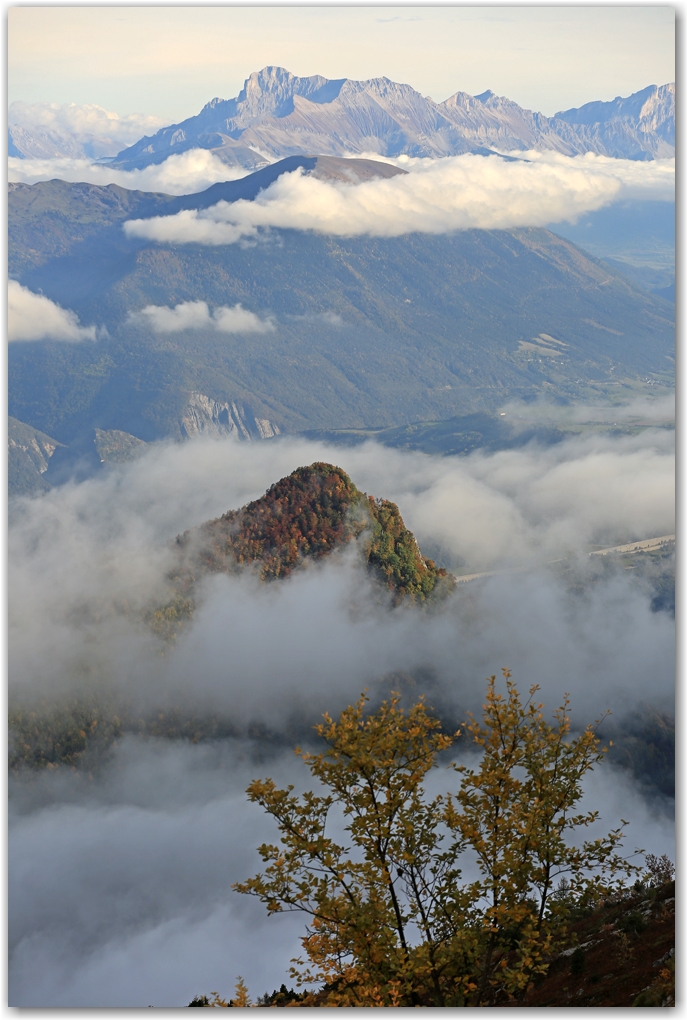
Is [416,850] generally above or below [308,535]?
below

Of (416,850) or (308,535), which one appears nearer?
(416,850)

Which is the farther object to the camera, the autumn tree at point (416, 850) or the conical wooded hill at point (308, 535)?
the conical wooded hill at point (308, 535)

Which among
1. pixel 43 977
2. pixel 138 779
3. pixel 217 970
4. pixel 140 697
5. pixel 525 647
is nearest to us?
pixel 43 977

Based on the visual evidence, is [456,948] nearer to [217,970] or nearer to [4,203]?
[217,970]

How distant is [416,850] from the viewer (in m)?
12.1

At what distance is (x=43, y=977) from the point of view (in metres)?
17.0

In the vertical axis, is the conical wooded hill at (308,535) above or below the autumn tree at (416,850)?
above

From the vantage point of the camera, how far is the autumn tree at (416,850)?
11.7 m

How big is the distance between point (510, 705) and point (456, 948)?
3249mm

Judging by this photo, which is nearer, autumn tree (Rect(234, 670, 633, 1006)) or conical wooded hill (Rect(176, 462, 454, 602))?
autumn tree (Rect(234, 670, 633, 1006))

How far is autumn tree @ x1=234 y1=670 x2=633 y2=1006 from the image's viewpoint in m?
11.7

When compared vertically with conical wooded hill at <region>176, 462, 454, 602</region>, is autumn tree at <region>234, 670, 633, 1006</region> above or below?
below

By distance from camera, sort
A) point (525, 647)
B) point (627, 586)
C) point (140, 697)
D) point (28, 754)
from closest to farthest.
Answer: point (28, 754) → point (140, 697) → point (525, 647) → point (627, 586)

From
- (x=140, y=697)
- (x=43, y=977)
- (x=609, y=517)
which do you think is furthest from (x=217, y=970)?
(x=609, y=517)
